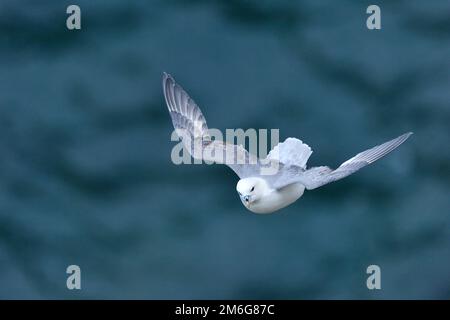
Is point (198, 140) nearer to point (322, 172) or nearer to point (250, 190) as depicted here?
point (250, 190)

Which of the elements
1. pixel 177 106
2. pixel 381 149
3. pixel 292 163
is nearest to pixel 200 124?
pixel 177 106

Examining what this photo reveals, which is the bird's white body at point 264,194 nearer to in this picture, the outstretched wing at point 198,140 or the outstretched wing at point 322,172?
the outstretched wing at point 322,172

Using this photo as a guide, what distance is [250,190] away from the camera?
21.3 feet

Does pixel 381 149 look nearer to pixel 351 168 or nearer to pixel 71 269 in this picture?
pixel 351 168

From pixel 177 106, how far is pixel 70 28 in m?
1.77

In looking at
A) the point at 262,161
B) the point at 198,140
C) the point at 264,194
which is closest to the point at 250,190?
the point at 264,194

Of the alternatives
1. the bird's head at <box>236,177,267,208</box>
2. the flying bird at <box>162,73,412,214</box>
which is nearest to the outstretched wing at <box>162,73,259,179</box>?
the flying bird at <box>162,73,412,214</box>

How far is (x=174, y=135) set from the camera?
7742 millimetres

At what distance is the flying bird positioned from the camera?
6.39m

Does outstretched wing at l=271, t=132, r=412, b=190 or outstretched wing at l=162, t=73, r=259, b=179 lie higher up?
outstretched wing at l=162, t=73, r=259, b=179

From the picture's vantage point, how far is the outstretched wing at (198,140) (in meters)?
6.80

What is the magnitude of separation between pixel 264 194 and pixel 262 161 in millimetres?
348

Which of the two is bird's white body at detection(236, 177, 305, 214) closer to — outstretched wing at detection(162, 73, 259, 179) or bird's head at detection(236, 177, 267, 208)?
bird's head at detection(236, 177, 267, 208)

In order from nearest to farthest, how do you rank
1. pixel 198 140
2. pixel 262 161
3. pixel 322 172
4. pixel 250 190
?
pixel 322 172, pixel 250 190, pixel 262 161, pixel 198 140
